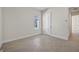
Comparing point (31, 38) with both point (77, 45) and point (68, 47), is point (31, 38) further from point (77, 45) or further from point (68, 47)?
point (77, 45)

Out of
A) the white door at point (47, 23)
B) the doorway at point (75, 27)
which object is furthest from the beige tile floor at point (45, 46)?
the white door at point (47, 23)

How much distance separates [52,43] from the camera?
71.8 inches

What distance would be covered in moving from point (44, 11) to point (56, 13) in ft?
0.62

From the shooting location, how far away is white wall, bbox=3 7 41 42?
1.81 m

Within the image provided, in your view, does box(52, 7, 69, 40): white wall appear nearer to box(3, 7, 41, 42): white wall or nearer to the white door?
the white door

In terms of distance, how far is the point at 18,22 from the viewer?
1844 mm

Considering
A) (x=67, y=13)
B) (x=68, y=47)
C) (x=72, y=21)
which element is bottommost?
→ (x=68, y=47)

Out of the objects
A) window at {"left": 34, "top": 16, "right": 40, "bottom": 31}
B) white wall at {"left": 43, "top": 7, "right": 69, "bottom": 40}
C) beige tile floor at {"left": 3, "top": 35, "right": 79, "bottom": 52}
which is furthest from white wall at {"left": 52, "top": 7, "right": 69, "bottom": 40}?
window at {"left": 34, "top": 16, "right": 40, "bottom": 31}

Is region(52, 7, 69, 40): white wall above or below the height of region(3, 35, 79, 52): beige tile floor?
above

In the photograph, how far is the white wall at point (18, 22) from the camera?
181 centimetres

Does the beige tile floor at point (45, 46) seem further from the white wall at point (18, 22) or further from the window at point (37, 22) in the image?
the window at point (37, 22)

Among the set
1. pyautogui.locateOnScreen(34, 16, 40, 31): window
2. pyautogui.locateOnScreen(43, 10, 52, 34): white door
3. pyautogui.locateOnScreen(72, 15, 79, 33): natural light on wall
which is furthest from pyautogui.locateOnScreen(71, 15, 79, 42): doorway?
pyautogui.locateOnScreen(34, 16, 40, 31): window

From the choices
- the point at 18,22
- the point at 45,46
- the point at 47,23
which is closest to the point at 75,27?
the point at 47,23
